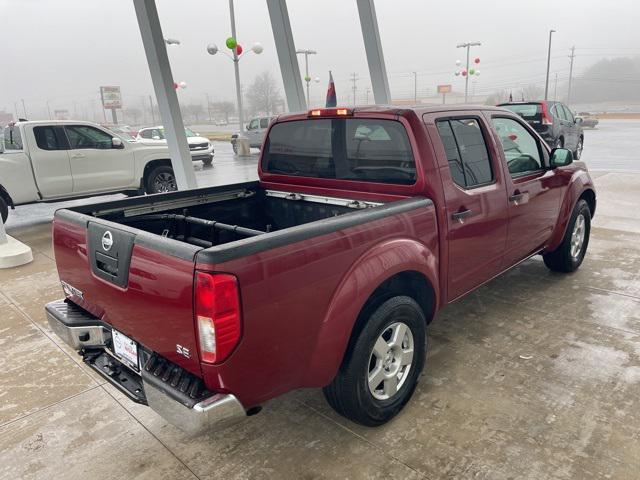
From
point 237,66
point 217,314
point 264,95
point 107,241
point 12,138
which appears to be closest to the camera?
point 217,314

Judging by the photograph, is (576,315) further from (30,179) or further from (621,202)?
(30,179)

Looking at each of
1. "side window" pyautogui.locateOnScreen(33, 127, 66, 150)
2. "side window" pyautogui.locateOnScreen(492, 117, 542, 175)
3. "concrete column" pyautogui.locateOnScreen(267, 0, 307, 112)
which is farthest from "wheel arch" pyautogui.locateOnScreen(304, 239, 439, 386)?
"side window" pyautogui.locateOnScreen(33, 127, 66, 150)

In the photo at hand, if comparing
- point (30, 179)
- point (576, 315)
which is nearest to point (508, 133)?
point (576, 315)

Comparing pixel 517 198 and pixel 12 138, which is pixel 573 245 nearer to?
pixel 517 198

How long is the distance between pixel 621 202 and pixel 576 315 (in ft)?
18.0

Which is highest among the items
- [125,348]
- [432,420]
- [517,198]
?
[517,198]

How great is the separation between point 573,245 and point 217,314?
13.9ft

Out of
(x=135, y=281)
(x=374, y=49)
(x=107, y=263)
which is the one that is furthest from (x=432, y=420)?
(x=374, y=49)

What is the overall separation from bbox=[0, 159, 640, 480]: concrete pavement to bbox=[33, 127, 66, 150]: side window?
4.90 m

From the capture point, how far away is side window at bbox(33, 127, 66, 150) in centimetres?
793

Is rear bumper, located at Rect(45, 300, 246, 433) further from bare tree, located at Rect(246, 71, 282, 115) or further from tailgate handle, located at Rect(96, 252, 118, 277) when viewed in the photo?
bare tree, located at Rect(246, 71, 282, 115)

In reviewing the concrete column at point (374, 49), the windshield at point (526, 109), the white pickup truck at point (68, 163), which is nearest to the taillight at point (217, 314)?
the concrete column at point (374, 49)

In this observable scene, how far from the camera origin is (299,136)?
11.9ft

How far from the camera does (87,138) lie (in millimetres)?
8547
